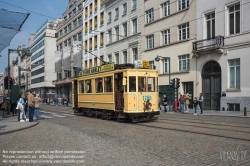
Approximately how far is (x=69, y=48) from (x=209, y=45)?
35.0 metres

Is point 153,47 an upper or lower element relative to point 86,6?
lower

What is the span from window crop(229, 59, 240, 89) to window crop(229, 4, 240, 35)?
2.53m

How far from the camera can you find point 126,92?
14289 millimetres

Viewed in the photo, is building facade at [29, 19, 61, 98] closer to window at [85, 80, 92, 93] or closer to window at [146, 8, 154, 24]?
window at [146, 8, 154, 24]

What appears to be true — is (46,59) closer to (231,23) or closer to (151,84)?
(231,23)

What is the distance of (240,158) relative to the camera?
634 centimetres

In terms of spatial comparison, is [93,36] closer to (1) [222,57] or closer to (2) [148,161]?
(1) [222,57]

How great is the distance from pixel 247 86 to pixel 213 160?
55.4 feet

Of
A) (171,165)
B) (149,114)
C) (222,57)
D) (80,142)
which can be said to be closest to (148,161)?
(171,165)

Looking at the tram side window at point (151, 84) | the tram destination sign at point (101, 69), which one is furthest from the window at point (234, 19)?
the tram destination sign at point (101, 69)

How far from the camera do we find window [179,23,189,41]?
89.3 feet

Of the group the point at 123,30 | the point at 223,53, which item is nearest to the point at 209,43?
the point at 223,53

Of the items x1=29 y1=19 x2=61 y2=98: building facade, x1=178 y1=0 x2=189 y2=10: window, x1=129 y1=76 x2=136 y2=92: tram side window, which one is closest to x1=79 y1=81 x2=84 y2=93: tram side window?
x1=129 y1=76 x2=136 y2=92: tram side window

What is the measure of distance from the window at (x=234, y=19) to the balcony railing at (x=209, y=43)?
1.07 m
